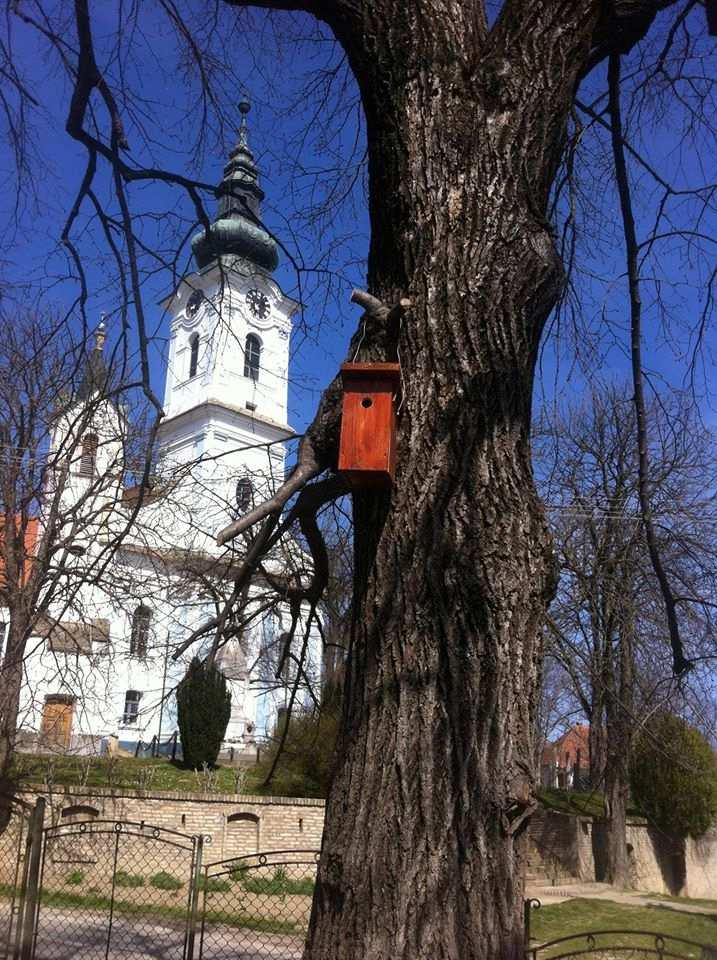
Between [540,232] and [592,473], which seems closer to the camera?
[540,232]

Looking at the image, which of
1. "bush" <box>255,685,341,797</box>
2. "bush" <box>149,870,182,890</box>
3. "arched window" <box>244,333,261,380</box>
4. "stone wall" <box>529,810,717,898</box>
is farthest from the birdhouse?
"stone wall" <box>529,810,717,898</box>

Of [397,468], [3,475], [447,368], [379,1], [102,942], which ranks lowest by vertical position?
[102,942]

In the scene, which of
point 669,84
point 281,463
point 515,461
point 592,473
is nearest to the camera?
point 515,461

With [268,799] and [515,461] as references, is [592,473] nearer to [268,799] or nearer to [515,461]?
[268,799]

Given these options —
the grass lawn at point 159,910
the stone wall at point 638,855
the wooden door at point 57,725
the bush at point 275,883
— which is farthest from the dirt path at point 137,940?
the stone wall at point 638,855

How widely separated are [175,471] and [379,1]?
7.36ft

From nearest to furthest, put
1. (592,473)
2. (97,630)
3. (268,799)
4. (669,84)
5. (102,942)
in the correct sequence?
(669,84)
(102,942)
(268,799)
(97,630)
(592,473)

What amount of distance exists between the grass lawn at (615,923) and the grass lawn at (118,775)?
5397 mm

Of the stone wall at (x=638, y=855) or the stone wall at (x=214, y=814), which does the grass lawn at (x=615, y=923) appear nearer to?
the stone wall at (x=638, y=855)

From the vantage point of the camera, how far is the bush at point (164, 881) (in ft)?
39.7

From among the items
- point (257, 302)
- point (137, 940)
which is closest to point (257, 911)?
point (137, 940)

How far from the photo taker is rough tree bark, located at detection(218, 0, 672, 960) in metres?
2.53

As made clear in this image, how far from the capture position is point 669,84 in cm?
437

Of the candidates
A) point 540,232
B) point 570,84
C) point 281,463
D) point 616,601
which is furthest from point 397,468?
point 616,601
